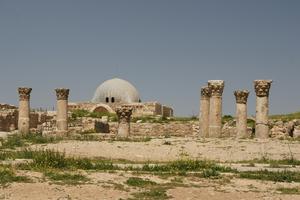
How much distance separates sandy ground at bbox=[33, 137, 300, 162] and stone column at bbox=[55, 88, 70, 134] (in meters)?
9.48

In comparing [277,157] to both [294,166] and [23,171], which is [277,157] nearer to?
[294,166]

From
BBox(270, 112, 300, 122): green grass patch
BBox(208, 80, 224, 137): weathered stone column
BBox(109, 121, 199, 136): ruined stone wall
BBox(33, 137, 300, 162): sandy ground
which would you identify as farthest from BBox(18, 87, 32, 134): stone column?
BBox(270, 112, 300, 122): green grass patch

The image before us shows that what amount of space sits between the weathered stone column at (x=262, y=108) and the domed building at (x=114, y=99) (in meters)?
27.3

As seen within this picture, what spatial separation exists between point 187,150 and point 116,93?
43775 millimetres

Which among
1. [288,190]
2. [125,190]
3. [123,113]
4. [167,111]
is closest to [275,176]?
[288,190]

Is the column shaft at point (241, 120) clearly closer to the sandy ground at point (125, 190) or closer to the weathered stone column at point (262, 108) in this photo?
the weathered stone column at point (262, 108)

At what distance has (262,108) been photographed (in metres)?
27.7

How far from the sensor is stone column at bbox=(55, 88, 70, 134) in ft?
104

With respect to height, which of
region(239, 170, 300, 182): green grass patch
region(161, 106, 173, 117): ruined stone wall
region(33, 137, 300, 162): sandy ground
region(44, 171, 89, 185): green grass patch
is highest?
region(161, 106, 173, 117): ruined stone wall

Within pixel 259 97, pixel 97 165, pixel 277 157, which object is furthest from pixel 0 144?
pixel 259 97

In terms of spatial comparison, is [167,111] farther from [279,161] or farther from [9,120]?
[279,161]

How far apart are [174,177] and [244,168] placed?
3319 mm

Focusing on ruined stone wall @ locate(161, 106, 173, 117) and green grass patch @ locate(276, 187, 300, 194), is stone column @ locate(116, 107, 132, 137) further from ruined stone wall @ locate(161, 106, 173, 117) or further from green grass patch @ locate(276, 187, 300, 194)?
ruined stone wall @ locate(161, 106, 173, 117)

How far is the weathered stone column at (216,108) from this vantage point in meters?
28.8
